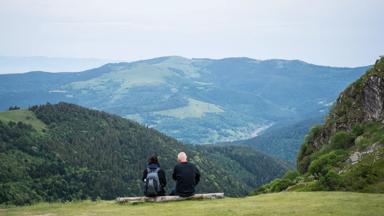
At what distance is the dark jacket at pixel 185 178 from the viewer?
28.5 m

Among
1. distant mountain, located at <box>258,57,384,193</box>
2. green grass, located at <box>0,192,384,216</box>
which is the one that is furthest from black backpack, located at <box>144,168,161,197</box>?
distant mountain, located at <box>258,57,384,193</box>

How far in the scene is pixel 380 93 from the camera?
5600 centimetres

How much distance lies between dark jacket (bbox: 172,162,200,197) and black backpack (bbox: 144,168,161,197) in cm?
103

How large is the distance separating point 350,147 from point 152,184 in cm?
3119

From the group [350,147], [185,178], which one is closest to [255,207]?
[185,178]

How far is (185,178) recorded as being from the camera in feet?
93.2

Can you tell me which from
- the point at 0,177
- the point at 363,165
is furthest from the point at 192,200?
the point at 0,177

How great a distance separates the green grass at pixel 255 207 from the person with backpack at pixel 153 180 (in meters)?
1.05

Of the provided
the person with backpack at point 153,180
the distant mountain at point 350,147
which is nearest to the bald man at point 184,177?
the person with backpack at point 153,180

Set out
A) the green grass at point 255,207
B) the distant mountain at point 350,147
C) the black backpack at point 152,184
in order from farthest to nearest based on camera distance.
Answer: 1. the distant mountain at point 350,147
2. the black backpack at point 152,184
3. the green grass at point 255,207

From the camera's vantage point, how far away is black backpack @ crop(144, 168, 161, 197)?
28.4 meters

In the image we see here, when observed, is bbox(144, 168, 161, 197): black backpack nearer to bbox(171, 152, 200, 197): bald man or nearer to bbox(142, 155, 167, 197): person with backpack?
bbox(142, 155, 167, 197): person with backpack

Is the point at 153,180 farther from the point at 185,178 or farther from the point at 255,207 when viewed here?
the point at 255,207

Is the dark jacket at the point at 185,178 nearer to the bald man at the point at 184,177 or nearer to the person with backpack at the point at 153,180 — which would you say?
the bald man at the point at 184,177
